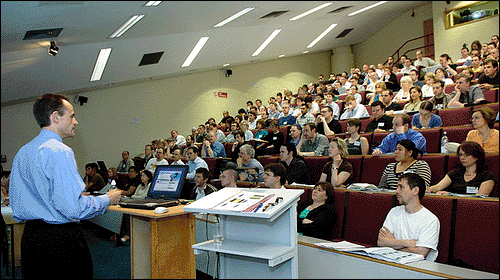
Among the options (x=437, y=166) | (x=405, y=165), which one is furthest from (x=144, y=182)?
(x=437, y=166)

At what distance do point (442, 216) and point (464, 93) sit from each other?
2.60 metres

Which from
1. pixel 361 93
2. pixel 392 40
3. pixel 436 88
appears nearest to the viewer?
pixel 436 88

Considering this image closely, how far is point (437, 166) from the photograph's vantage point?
7.89ft

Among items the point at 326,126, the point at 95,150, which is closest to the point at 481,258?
the point at 326,126

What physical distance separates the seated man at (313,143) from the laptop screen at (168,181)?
5.57 ft

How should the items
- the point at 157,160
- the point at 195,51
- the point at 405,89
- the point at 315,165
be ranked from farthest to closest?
the point at 195,51 < the point at 405,89 < the point at 157,160 < the point at 315,165

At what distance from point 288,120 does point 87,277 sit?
14.8ft

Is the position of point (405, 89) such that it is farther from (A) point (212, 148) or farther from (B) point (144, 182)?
(B) point (144, 182)

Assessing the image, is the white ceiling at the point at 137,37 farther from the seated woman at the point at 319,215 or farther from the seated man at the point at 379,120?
the seated woman at the point at 319,215

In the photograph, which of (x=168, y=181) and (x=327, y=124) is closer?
(x=168, y=181)

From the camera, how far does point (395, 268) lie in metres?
1.32

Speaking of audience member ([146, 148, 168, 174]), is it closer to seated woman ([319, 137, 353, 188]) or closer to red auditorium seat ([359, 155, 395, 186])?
seated woman ([319, 137, 353, 188])

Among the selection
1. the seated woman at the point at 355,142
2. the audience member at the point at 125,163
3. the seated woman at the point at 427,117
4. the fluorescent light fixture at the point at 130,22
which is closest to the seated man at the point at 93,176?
the audience member at the point at 125,163

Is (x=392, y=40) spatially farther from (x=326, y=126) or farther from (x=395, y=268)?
(x=395, y=268)
